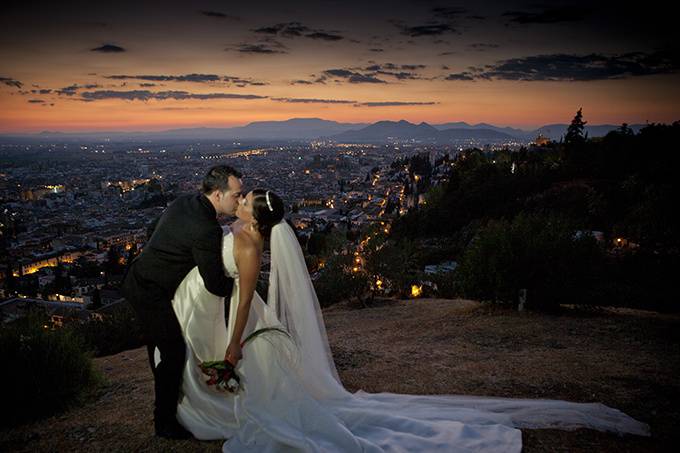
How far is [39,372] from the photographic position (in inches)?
184

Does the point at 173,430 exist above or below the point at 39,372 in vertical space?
above

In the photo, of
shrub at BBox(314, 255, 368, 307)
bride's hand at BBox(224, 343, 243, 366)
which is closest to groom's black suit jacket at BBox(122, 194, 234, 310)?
bride's hand at BBox(224, 343, 243, 366)

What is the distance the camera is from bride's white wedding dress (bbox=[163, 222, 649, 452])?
3.30 metres

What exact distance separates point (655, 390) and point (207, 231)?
16.3 feet

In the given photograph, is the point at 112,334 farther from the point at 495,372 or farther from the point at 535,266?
the point at 535,266

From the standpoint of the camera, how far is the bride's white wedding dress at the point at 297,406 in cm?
330

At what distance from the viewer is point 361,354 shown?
22.0 feet

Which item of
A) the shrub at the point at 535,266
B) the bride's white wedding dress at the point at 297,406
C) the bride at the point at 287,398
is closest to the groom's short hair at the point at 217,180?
the bride at the point at 287,398

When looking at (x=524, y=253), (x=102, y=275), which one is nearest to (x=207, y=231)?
(x=524, y=253)

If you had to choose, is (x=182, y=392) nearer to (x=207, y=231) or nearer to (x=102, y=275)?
(x=207, y=231)

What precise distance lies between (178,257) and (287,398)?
57.4 inches

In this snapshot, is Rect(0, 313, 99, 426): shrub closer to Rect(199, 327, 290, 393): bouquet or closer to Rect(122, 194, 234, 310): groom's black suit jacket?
Rect(122, 194, 234, 310): groom's black suit jacket

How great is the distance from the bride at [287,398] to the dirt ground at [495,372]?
0.77 ft

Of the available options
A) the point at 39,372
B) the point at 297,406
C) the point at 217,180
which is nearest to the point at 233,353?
the point at 297,406
